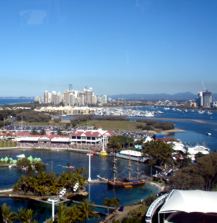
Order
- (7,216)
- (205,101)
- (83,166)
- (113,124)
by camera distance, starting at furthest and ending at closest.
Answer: (205,101)
(113,124)
(83,166)
(7,216)

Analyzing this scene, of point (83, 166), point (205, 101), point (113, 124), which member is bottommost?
point (83, 166)

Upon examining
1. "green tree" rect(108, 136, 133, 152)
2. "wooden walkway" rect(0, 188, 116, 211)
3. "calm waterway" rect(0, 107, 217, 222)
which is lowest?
"calm waterway" rect(0, 107, 217, 222)

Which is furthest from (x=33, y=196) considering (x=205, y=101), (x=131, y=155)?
(x=205, y=101)

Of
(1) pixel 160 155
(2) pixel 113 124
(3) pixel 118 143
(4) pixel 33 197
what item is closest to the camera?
(4) pixel 33 197

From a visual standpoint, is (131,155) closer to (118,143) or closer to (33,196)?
(118,143)

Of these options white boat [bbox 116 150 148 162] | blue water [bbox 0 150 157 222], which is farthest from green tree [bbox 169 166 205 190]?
white boat [bbox 116 150 148 162]

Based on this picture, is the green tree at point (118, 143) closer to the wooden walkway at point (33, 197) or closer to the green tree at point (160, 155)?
the green tree at point (160, 155)

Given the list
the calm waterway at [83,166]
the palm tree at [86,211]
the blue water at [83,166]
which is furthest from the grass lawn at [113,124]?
the palm tree at [86,211]

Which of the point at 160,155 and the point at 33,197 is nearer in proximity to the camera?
the point at 33,197

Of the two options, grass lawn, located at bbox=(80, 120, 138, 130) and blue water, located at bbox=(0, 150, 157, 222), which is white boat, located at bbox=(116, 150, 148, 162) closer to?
blue water, located at bbox=(0, 150, 157, 222)
